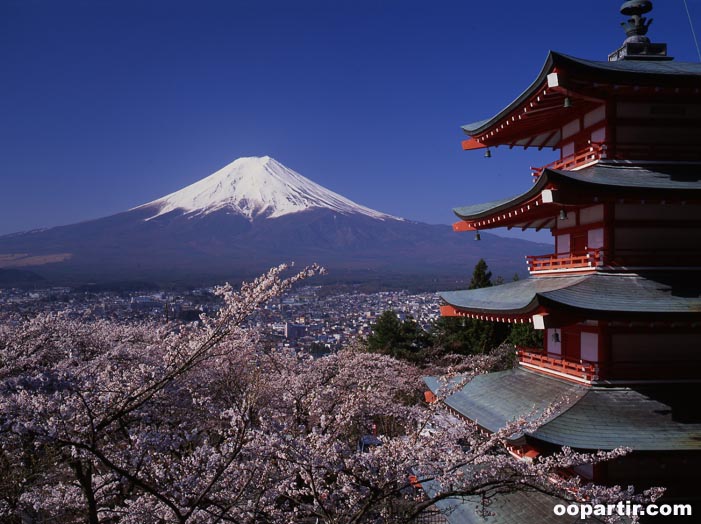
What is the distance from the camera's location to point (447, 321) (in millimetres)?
23062

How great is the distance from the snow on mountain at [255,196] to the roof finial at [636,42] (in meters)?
104

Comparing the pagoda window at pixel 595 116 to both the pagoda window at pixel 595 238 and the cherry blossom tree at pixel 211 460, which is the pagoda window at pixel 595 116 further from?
the cherry blossom tree at pixel 211 460

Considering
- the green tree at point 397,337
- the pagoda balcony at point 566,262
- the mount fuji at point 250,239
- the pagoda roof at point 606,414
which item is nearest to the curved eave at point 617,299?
the pagoda balcony at point 566,262

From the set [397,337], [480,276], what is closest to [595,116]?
[480,276]

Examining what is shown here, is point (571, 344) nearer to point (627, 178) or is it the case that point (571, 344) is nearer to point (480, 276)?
point (627, 178)

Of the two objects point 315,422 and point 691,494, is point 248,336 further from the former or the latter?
point 691,494

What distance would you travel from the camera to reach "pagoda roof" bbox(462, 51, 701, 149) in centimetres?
709

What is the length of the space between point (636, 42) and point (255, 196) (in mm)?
115517

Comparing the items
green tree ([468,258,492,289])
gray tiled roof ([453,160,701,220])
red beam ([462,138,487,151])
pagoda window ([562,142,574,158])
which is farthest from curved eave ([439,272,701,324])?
green tree ([468,258,492,289])

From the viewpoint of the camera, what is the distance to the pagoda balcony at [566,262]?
24.8 ft

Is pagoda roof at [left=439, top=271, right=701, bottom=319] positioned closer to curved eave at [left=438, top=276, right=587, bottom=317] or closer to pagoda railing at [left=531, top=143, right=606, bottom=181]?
curved eave at [left=438, top=276, right=587, bottom=317]

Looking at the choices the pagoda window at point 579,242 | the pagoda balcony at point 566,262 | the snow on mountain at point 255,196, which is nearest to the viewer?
the pagoda balcony at point 566,262

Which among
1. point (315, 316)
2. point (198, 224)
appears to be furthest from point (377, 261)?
point (315, 316)

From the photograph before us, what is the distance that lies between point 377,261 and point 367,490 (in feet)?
322
